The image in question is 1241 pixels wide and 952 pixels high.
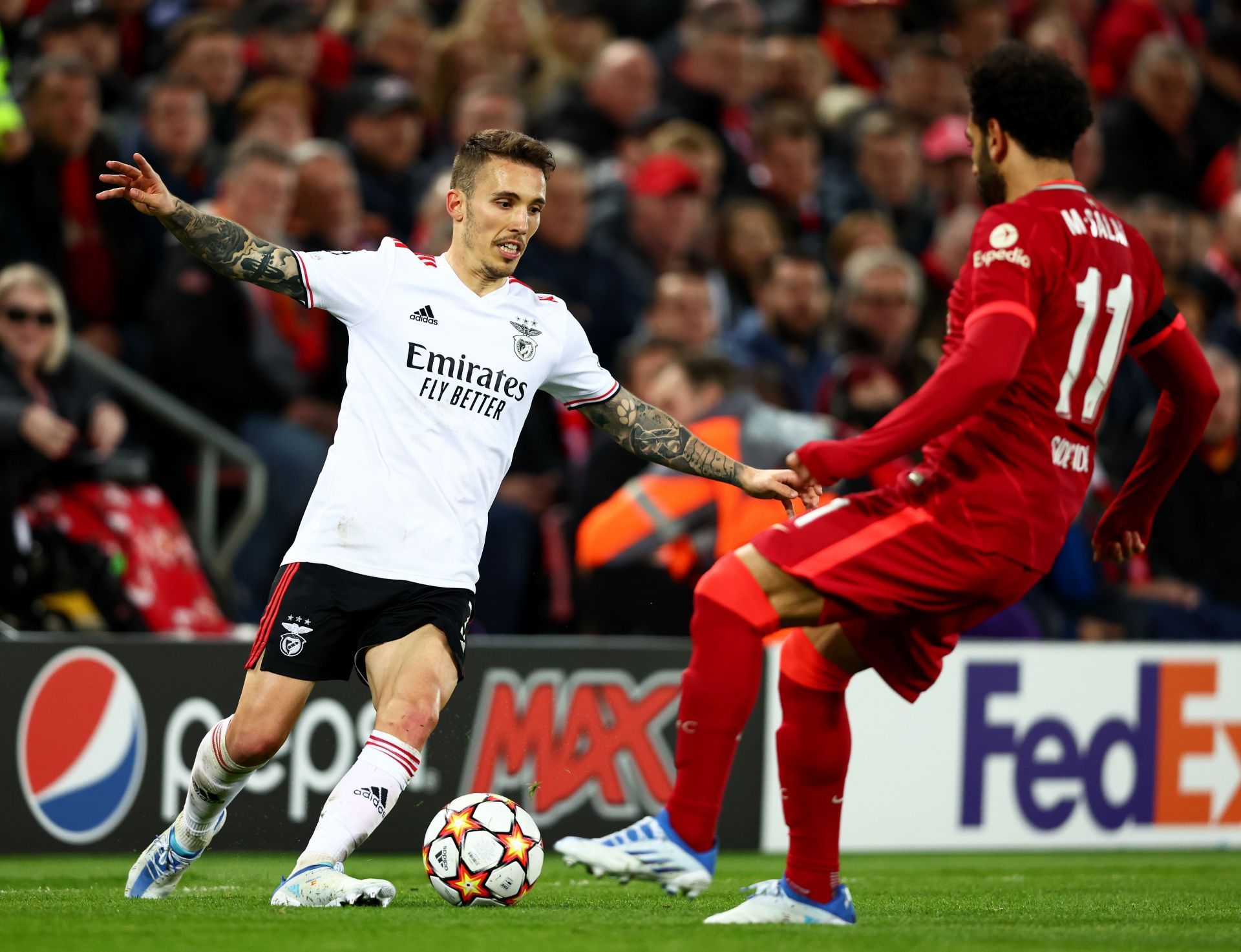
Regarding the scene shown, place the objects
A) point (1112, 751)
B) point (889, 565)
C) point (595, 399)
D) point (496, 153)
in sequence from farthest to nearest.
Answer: point (1112, 751), point (595, 399), point (496, 153), point (889, 565)

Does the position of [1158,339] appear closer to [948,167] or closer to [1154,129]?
[948,167]

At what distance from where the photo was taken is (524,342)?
17.5 feet

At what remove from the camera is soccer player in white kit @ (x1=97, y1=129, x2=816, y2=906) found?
5.07 m

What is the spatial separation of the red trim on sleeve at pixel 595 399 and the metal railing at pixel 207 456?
151 inches

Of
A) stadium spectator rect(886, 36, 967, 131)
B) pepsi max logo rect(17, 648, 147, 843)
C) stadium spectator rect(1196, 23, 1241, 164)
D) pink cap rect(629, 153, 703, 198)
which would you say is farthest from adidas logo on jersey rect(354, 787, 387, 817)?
stadium spectator rect(1196, 23, 1241, 164)

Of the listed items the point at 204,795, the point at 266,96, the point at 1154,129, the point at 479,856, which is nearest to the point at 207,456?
the point at 266,96

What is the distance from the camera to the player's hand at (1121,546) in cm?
540

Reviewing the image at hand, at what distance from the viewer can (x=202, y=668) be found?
759 centimetres

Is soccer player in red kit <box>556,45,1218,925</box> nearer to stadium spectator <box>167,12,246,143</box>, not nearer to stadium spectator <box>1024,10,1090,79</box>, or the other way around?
stadium spectator <box>167,12,246,143</box>

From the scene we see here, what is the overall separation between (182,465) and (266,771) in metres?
2.48

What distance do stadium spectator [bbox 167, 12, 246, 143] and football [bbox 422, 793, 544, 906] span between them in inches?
247

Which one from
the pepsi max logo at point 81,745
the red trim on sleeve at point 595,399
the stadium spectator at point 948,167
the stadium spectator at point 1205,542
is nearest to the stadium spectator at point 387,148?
the pepsi max logo at point 81,745

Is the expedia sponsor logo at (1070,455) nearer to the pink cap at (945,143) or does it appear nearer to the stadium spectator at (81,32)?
the stadium spectator at (81,32)

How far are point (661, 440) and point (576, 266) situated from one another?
549 centimetres
